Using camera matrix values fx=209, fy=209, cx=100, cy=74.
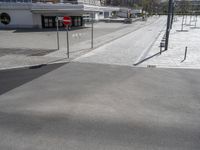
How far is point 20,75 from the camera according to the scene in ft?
37.3

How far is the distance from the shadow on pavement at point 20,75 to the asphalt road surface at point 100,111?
5cm

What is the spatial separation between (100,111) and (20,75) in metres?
6.19

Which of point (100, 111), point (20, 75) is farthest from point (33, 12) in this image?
point (100, 111)

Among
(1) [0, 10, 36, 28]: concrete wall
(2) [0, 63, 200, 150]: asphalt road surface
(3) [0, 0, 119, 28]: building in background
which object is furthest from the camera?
(1) [0, 10, 36, 28]: concrete wall

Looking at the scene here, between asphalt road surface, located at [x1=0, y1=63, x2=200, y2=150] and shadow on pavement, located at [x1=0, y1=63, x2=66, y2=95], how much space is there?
51 mm

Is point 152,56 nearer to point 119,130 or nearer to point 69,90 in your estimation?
point 69,90

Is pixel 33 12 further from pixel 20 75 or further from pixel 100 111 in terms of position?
pixel 100 111

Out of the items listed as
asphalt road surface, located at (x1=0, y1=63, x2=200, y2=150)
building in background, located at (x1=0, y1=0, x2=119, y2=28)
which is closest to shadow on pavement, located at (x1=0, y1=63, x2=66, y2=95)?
asphalt road surface, located at (x1=0, y1=63, x2=200, y2=150)

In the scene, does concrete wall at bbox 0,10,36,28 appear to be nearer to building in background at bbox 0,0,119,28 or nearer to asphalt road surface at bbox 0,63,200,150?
building in background at bbox 0,0,119,28

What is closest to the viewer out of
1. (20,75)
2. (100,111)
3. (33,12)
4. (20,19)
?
(100,111)

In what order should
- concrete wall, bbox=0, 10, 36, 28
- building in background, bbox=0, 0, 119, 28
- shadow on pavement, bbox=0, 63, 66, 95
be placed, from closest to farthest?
shadow on pavement, bbox=0, 63, 66, 95, building in background, bbox=0, 0, 119, 28, concrete wall, bbox=0, 10, 36, 28

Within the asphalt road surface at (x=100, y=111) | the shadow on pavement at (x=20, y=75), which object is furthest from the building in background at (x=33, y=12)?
the asphalt road surface at (x=100, y=111)

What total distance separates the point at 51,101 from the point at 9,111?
1501 mm

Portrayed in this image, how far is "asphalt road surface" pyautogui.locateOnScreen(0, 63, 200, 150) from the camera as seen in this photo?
219 inches
